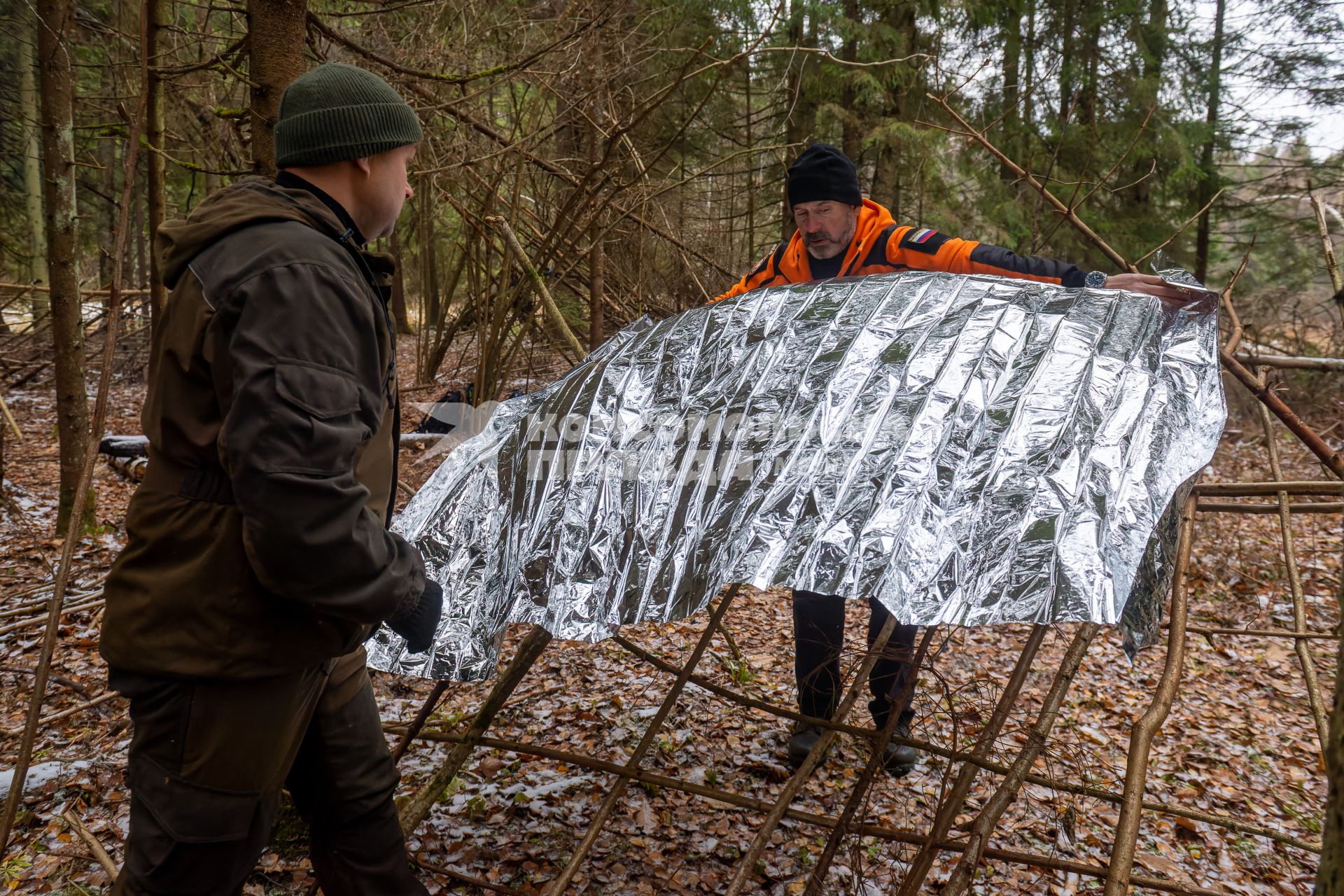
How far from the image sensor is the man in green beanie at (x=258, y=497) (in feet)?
4.09

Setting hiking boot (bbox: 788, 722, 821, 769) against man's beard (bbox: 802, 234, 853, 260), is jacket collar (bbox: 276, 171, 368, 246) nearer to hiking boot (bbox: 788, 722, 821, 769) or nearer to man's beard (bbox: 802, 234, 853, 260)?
man's beard (bbox: 802, 234, 853, 260)

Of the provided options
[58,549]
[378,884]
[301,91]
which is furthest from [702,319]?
[58,549]

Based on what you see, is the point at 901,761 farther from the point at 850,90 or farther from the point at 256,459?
the point at 850,90

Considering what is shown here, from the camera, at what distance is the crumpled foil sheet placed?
1.55m

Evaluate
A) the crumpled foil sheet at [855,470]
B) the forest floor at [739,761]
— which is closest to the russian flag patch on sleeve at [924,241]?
the crumpled foil sheet at [855,470]

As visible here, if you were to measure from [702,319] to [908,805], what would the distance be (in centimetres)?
198

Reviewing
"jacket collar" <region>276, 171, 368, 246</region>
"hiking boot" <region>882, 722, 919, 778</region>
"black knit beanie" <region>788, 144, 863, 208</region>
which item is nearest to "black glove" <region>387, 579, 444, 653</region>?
"jacket collar" <region>276, 171, 368, 246</region>

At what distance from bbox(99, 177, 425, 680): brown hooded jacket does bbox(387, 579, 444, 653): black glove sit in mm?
67

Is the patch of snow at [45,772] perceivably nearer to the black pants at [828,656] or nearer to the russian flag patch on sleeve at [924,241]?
the black pants at [828,656]

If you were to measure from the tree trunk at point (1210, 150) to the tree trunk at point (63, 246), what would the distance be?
10.2 metres

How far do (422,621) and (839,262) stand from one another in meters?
2.20

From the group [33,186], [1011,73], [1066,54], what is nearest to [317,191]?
[1011,73]

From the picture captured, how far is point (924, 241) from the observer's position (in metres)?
2.89

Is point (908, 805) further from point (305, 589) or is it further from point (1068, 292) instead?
point (305, 589)
